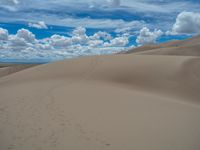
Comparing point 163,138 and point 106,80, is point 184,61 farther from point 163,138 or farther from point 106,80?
point 163,138

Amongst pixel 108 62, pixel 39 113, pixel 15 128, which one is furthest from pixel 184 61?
pixel 15 128

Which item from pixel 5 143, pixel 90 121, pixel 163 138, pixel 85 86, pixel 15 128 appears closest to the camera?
pixel 5 143

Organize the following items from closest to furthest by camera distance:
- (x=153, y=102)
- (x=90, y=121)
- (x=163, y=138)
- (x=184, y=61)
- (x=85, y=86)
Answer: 1. (x=163, y=138)
2. (x=90, y=121)
3. (x=153, y=102)
4. (x=85, y=86)
5. (x=184, y=61)

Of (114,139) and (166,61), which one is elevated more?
(166,61)

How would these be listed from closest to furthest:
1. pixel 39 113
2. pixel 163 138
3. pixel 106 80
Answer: pixel 163 138, pixel 39 113, pixel 106 80

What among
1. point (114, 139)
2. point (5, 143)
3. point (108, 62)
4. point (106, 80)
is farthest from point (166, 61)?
point (5, 143)

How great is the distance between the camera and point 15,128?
6078 millimetres

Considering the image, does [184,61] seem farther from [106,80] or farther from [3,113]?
[3,113]

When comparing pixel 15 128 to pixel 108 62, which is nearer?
pixel 15 128

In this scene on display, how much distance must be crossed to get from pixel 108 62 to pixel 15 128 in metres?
12.5

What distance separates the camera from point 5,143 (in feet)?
17.0

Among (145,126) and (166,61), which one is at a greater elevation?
(166,61)

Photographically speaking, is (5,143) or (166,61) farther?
(166,61)

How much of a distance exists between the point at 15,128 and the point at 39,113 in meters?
1.34
